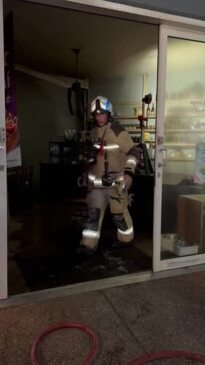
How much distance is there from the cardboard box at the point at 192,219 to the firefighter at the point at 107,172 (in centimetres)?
62

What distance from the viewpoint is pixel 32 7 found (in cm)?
380

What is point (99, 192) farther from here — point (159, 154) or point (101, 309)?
point (101, 309)

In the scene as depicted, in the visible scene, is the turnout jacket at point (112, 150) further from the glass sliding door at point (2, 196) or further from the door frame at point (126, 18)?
the glass sliding door at point (2, 196)

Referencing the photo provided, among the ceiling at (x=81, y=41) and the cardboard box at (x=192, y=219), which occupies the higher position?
the ceiling at (x=81, y=41)

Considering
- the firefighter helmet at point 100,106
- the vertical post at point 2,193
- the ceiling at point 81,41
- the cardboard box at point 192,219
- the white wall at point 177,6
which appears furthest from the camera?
the ceiling at point 81,41

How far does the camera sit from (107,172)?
11.5ft

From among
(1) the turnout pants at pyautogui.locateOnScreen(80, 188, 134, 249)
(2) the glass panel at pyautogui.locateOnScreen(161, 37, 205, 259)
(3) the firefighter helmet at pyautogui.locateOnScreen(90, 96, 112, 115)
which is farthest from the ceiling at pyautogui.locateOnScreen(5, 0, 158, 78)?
(1) the turnout pants at pyautogui.locateOnScreen(80, 188, 134, 249)

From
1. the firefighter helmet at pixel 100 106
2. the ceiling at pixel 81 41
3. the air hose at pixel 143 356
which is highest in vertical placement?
the ceiling at pixel 81 41

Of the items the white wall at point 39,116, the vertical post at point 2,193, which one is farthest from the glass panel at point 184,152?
the white wall at point 39,116

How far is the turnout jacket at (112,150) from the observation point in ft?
11.5

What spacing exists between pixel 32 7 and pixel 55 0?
5.44ft

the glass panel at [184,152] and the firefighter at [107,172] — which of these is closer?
the glass panel at [184,152]

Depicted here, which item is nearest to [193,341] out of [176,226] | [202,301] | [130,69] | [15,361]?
[202,301]

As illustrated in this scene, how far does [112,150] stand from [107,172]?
237 mm
